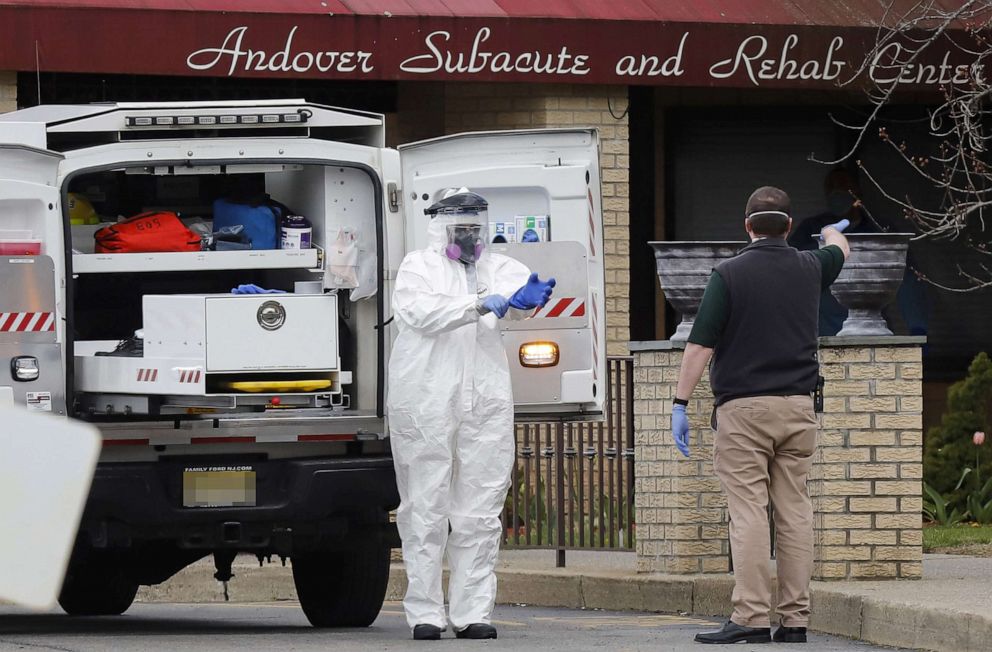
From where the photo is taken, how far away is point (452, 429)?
8.01m

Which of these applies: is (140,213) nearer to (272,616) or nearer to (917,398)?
(272,616)

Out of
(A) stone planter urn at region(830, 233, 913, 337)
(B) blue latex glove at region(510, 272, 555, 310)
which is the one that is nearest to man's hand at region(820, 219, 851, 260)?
(A) stone planter urn at region(830, 233, 913, 337)

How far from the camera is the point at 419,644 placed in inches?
311

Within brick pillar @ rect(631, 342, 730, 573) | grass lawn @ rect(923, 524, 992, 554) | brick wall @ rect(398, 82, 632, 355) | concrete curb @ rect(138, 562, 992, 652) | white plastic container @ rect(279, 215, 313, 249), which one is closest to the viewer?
concrete curb @ rect(138, 562, 992, 652)

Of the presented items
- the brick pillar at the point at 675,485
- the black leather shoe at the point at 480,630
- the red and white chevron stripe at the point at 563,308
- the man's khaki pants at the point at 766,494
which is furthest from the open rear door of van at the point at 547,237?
the brick pillar at the point at 675,485

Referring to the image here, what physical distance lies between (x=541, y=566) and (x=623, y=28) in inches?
161

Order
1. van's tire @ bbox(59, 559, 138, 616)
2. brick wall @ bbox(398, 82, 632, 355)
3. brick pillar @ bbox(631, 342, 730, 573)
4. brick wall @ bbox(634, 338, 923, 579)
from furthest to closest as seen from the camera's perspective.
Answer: brick wall @ bbox(398, 82, 632, 355), brick pillar @ bbox(631, 342, 730, 573), van's tire @ bbox(59, 559, 138, 616), brick wall @ bbox(634, 338, 923, 579)

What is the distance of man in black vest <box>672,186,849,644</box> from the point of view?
25.6 feet

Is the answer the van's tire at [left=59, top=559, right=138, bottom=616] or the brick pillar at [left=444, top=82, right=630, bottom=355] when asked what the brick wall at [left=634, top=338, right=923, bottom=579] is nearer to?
the van's tire at [left=59, top=559, right=138, bottom=616]

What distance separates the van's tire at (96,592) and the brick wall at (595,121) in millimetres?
4871

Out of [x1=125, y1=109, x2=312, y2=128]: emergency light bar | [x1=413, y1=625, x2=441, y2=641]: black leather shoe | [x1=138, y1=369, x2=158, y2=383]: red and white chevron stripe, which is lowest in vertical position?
[x1=413, y1=625, x2=441, y2=641]: black leather shoe

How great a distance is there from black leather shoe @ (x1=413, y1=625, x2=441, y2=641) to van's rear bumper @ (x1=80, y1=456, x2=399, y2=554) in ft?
1.60

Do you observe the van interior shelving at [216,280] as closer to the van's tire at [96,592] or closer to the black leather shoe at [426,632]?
the black leather shoe at [426,632]

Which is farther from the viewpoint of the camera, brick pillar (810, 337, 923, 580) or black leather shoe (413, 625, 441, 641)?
brick pillar (810, 337, 923, 580)
